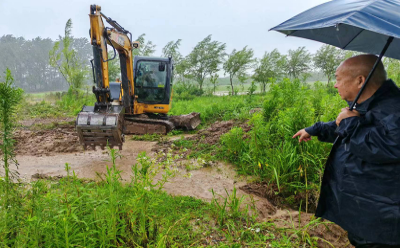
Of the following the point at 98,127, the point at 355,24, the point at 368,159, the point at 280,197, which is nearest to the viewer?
the point at 355,24

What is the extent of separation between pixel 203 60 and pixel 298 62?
10045 mm

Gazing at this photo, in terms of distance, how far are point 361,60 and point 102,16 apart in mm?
5591

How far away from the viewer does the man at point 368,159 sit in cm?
142

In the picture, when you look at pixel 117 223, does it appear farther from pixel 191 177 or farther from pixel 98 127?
pixel 98 127

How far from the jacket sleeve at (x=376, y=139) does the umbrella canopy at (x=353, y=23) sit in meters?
0.49

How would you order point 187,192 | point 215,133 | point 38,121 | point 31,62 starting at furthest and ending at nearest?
point 31,62
point 38,121
point 215,133
point 187,192

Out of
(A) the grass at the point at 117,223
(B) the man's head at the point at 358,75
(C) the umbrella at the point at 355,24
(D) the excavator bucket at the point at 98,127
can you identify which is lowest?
(A) the grass at the point at 117,223

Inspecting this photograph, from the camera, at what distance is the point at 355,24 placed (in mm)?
1331

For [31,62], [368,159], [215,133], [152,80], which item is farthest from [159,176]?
[31,62]

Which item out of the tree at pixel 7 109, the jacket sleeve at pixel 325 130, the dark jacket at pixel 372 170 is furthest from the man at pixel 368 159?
the tree at pixel 7 109

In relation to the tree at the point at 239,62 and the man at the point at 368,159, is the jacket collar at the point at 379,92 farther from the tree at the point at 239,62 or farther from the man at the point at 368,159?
the tree at the point at 239,62

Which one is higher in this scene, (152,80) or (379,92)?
(152,80)

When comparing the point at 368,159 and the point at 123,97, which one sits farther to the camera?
the point at 123,97

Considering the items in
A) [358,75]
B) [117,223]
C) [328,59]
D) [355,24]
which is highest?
[328,59]
